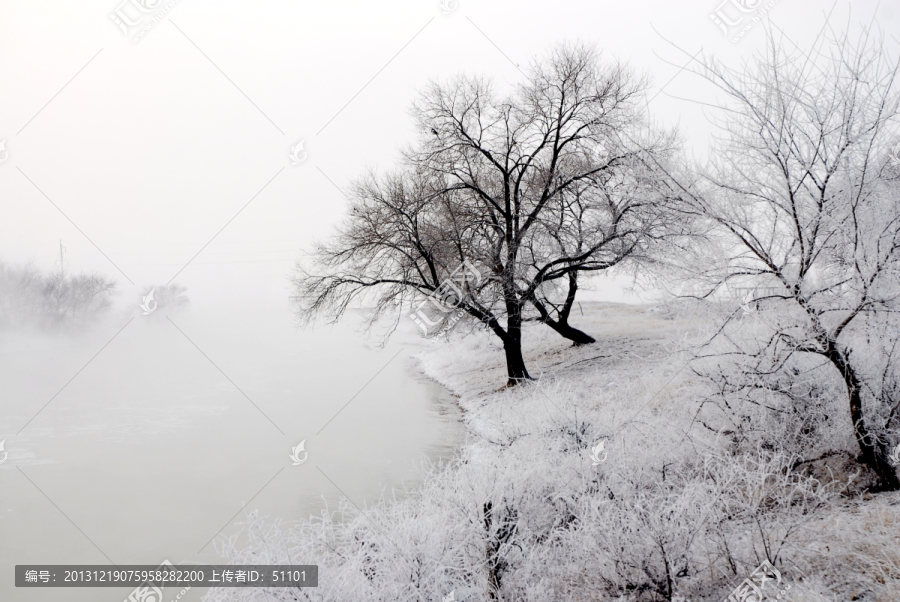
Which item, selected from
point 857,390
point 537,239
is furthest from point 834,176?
point 537,239

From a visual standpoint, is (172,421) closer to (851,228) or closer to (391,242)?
(391,242)

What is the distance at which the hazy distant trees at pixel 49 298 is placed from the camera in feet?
90.2

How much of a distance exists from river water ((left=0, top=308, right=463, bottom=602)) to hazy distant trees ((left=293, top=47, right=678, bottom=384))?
3.41 meters

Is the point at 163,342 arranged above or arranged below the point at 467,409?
above

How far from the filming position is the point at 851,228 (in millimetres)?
5215

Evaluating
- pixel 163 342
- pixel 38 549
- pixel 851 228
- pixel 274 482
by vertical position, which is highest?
pixel 163 342

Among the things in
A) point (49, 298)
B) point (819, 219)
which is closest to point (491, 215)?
point (819, 219)

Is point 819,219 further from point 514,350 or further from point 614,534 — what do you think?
point 514,350

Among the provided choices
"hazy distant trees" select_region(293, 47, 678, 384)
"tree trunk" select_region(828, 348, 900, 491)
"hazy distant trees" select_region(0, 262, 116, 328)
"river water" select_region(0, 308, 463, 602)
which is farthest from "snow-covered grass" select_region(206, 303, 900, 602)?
"hazy distant trees" select_region(0, 262, 116, 328)

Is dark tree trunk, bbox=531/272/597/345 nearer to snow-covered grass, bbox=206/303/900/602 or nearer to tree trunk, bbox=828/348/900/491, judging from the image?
snow-covered grass, bbox=206/303/900/602

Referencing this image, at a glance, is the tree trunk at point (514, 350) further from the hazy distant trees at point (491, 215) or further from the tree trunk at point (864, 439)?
the tree trunk at point (864, 439)

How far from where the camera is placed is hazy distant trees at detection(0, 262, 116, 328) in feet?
90.2

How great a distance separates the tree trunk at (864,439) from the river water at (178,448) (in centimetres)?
553

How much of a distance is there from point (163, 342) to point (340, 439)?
2082cm
